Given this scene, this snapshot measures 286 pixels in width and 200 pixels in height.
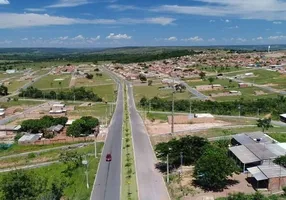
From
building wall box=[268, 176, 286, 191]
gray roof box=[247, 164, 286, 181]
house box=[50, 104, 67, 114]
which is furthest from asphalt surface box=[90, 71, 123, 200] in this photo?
house box=[50, 104, 67, 114]

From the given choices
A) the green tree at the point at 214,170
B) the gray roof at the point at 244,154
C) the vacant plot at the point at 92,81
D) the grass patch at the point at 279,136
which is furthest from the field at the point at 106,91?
the green tree at the point at 214,170

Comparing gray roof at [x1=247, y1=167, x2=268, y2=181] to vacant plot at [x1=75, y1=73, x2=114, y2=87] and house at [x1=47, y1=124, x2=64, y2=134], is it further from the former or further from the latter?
vacant plot at [x1=75, y1=73, x2=114, y2=87]

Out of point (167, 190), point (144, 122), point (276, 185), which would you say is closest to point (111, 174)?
point (167, 190)

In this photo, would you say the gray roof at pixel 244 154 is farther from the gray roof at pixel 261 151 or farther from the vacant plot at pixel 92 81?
the vacant plot at pixel 92 81

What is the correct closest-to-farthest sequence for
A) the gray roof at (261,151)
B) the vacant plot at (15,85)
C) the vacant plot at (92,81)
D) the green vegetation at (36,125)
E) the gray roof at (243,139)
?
the gray roof at (261,151) → the gray roof at (243,139) → the green vegetation at (36,125) → the vacant plot at (15,85) → the vacant plot at (92,81)

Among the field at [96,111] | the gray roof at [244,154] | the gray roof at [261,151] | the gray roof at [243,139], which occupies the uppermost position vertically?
the gray roof at [261,151]

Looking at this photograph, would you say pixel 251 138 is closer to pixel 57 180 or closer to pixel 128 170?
pixel 128 170
